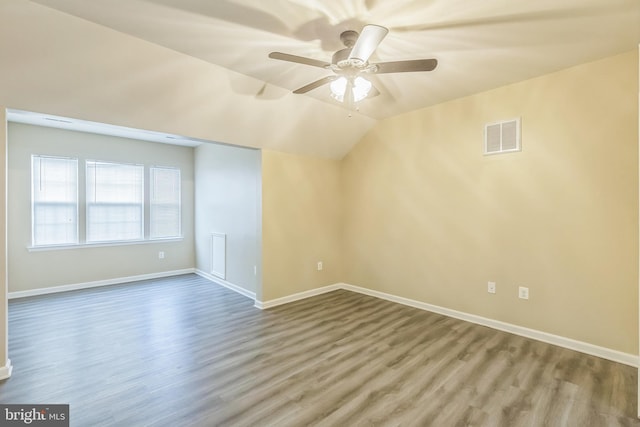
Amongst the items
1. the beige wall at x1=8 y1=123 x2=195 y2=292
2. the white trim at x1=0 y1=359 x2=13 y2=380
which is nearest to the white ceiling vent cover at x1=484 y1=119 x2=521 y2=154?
the white trim at x1=0 y1=359 x2=13 y2=380

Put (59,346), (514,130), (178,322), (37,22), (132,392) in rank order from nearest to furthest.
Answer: (37,22), (132,392), (59,346), (514,130), (178,322)

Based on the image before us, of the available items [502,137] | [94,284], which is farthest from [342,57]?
[94,284]

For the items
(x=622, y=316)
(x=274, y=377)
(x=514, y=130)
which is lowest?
(x=274, y=377)

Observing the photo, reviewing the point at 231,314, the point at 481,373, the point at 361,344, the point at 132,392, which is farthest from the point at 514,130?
the point at 132,392

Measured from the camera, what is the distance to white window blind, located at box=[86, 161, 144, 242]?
4.88 metres

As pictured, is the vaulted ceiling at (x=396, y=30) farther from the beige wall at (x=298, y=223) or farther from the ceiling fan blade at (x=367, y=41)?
the beige wall at (x=298, y=223)

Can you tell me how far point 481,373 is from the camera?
234 cm

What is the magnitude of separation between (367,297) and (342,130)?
2466 millimetres

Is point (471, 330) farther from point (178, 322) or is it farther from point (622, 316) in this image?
point (178, 322)

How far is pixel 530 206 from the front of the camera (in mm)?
2936

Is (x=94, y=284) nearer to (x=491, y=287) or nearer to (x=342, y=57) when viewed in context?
(x=342, y=57)

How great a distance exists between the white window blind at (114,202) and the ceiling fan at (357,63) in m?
4.41

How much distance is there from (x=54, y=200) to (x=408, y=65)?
5.47m

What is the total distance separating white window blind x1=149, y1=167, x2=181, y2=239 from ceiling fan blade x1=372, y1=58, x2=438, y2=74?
4.93 meters
